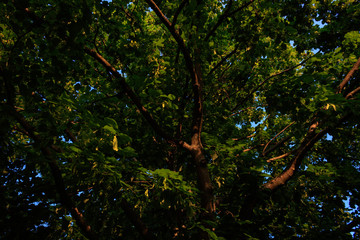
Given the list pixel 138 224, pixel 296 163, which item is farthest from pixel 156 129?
pixel 296 163

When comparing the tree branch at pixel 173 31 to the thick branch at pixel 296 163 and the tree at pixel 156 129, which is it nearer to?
the tree at pixel 156 129

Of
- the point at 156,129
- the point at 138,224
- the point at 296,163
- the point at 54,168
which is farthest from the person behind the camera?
the point at 296,163

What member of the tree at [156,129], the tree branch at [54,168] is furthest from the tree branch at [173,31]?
the tree branch at [54,168]

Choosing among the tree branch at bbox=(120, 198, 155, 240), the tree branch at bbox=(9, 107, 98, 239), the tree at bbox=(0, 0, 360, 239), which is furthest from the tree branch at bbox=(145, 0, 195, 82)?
the tree branch at bbox=(120, 198, 155, 240)

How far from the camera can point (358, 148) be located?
8.98 metres

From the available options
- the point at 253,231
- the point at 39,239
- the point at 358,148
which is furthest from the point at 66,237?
the point at 358,148

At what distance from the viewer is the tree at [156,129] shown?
3068 mm

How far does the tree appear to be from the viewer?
3068 mm

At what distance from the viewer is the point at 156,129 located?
4.64 metres

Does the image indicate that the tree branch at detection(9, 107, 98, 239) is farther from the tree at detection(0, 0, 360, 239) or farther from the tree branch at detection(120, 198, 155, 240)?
the tree branch at detection(120, 198, 155, 240)

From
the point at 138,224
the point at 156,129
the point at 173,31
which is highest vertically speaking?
the point at 173,31

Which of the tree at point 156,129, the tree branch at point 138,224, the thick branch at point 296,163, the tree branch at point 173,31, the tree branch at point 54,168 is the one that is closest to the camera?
the tree branch at point 54,168

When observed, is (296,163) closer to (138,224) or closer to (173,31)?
(138,224)

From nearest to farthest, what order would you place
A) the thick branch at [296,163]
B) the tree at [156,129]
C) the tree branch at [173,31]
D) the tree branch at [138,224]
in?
the tree at [156,129]
the tree branch at [173,31]
the tree branch at [138,224]
the thick branch at [296,163]
